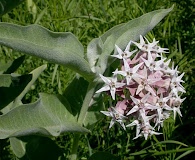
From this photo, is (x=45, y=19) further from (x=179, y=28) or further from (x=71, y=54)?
(x=71, y=54)

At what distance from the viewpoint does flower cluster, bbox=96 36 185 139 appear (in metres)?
1.01

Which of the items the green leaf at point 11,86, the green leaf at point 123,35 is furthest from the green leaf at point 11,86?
the green leaf at point 123,35

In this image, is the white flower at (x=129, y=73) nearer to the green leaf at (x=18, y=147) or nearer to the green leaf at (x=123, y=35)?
the green leaf at (x=123, y=35)

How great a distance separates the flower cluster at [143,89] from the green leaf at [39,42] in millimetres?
104

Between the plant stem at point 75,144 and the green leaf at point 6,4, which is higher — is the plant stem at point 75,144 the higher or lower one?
the lower one

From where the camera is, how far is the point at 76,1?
245 centimetres

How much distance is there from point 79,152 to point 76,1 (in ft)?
3.56

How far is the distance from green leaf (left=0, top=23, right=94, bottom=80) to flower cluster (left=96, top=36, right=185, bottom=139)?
0.10 m

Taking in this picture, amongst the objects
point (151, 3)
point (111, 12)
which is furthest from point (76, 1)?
point (151, 3)

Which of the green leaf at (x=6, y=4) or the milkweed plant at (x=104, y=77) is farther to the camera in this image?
the green leaf at (x=6, y=4)

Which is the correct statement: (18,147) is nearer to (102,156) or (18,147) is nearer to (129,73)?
(102,156)

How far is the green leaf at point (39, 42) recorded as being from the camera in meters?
0.95

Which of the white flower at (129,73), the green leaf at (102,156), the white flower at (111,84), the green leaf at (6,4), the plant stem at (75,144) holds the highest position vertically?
the green leaf at (6,4)

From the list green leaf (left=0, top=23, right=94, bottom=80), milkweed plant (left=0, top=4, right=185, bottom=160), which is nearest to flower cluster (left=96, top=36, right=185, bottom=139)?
milkweed plant (left=0, top=4, right=185, bottom=160)
